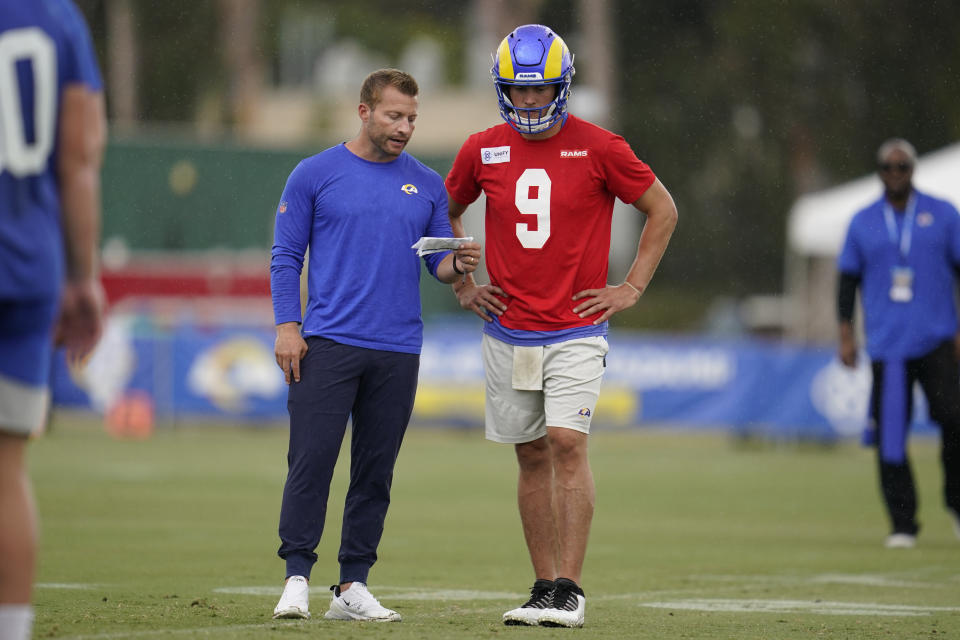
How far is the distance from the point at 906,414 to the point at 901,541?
2.88 feet

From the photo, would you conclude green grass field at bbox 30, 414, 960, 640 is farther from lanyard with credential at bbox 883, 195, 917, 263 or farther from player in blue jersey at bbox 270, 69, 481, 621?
lanyard with credential at bbox 883, 195, 917, 263

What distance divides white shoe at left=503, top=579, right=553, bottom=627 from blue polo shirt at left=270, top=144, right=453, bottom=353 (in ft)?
3.92

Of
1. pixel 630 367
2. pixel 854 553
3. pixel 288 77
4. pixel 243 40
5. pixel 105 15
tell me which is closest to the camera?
pixel 854 553

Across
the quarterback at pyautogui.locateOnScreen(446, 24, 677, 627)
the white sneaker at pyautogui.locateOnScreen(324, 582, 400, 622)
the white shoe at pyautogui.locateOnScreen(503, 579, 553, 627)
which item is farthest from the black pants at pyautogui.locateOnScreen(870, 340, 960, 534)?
the white sneaker at pyautogui.locateOnScreen(324, 582, 400, 622)

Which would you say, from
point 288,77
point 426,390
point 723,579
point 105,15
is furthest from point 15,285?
point 288,77

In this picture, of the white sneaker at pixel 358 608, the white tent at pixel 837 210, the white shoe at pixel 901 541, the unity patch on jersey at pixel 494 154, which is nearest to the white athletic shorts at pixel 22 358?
the white sneaker at pixel 358 608

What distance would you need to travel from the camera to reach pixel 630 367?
2389cm

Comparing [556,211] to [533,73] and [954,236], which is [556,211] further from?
[954,236]

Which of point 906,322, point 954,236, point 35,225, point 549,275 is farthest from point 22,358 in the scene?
point 954,236

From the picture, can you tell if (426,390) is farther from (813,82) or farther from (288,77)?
(288,77)

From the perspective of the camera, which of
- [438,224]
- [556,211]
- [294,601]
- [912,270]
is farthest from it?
[912,270]

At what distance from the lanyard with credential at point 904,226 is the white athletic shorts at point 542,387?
4.94m

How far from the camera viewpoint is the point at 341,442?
7.16m

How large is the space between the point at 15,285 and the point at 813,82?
3567 cm
